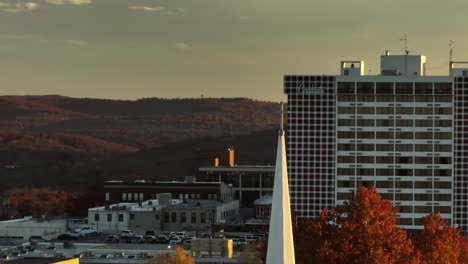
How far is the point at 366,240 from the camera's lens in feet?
286

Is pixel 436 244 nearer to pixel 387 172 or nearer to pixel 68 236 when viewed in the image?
pixel 387 172

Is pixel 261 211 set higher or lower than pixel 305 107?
lower

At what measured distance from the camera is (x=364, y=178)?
145375 mm

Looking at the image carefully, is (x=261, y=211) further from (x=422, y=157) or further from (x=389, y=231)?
(x=389, y=231)

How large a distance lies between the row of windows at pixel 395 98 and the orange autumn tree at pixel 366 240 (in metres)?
A: 55.4

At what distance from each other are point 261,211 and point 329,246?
76.3m

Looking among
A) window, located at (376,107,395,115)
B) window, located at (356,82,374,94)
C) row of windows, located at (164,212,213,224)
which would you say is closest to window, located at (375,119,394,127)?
window, located at (376,107,395,115)

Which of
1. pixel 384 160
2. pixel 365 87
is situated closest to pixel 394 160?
pixel 384 160

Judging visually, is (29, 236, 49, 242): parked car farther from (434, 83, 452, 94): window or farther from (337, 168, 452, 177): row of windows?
(434, 83, 452, 94): window

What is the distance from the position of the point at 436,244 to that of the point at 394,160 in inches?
2147

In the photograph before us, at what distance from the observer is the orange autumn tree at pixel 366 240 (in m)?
86.9

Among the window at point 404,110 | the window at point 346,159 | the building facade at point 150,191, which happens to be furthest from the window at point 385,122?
the building facade at point 150,191

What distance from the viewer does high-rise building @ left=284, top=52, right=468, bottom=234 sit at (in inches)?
5664

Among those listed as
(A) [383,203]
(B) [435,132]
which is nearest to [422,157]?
(B) [435,132]
